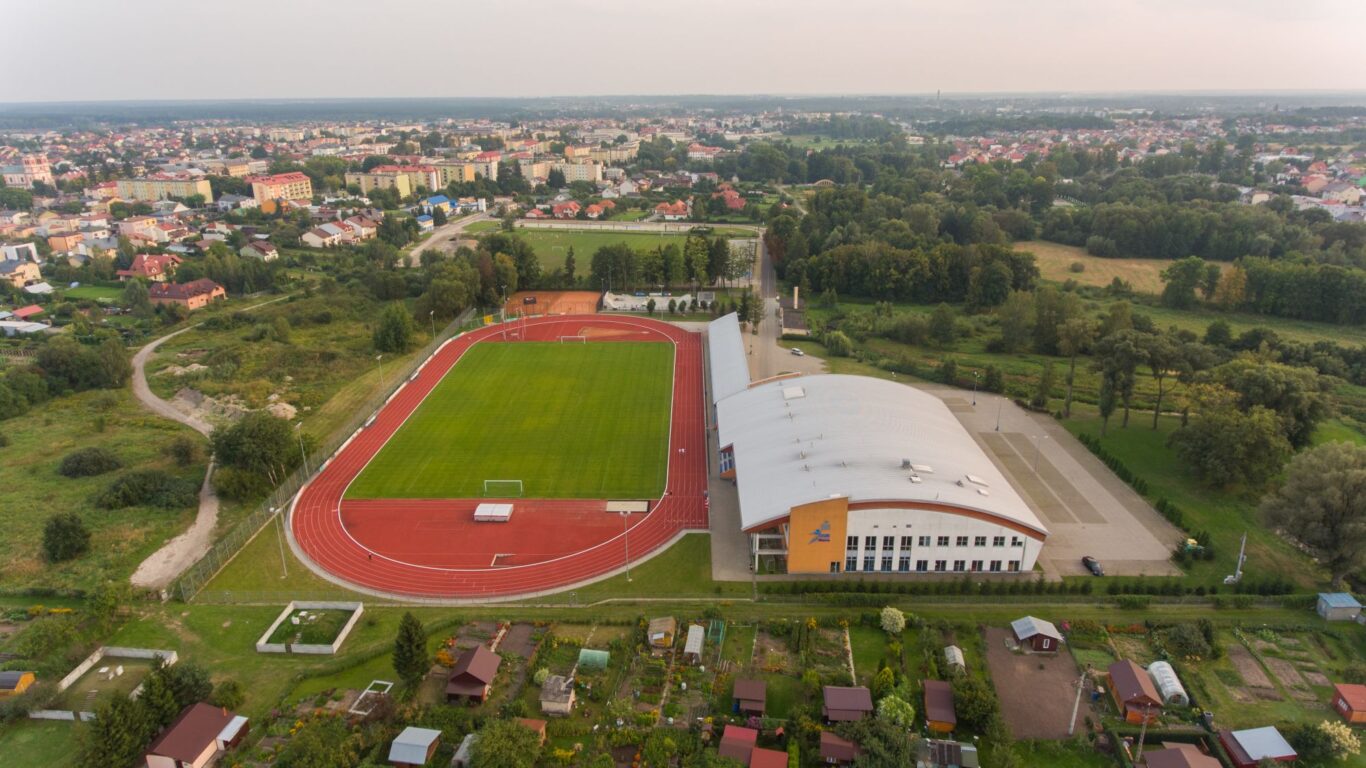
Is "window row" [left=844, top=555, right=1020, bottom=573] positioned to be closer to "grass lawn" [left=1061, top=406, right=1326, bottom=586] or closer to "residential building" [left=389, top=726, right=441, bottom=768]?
"grass lawn" [left=1061, top=406, right=1326, bottom=586]

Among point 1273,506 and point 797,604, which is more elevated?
point 1273,506

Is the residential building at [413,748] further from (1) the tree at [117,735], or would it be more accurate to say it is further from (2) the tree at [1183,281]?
(2) the tree at [1183,281]

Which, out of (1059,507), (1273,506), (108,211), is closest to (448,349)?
(1059,507)

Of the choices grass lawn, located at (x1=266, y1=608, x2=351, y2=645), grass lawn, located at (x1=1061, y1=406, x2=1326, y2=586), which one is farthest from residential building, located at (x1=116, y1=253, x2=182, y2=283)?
grass lawn, located at (x1=1061, y1=406, x2=1326, y2=586)

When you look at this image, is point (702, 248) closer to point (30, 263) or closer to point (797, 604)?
point (797, 604)

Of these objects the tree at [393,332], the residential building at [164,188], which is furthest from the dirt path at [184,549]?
the residential building at [164,188]

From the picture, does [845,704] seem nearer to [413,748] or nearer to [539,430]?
[413,748]

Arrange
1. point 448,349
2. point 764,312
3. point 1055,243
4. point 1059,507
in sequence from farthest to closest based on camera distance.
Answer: point 1055,243
point 764,312
point 448,349
point 1059,507
